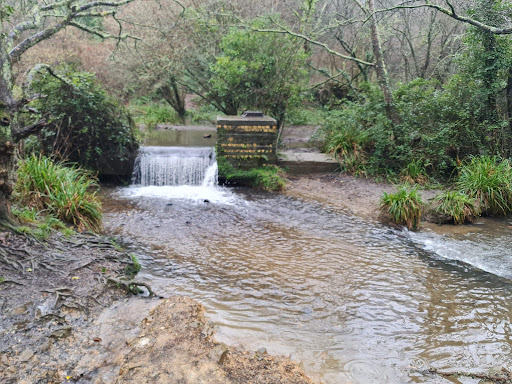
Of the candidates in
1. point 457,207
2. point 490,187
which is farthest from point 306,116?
point 457,207

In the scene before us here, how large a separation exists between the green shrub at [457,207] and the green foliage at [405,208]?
45 cm

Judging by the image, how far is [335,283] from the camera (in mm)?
5035

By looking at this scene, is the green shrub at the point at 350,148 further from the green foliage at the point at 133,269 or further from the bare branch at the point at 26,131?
the bare branch at the point at 26,131

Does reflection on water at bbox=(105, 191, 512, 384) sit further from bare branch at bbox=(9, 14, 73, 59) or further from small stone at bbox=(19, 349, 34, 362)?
bare branch at bbox=(9, 14, 73, 59)

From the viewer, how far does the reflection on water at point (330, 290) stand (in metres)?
3.62

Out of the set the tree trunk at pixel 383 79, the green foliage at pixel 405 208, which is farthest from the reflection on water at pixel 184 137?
the green foliage at pixel 405 208

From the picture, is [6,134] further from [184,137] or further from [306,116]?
[306,116]

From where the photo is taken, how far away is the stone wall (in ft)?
32.4

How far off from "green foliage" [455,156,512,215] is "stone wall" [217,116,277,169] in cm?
437

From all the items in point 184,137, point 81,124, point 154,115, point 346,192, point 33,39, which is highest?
point 33,39

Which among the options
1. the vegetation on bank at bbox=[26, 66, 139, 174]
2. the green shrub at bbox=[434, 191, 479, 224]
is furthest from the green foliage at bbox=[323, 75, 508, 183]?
the vegetation on bank at bbox=[26, 66, 139, 174]

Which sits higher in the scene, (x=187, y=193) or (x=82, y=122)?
(x=82, y=122)

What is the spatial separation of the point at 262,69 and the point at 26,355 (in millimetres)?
9605

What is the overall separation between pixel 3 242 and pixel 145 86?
43.8ft
